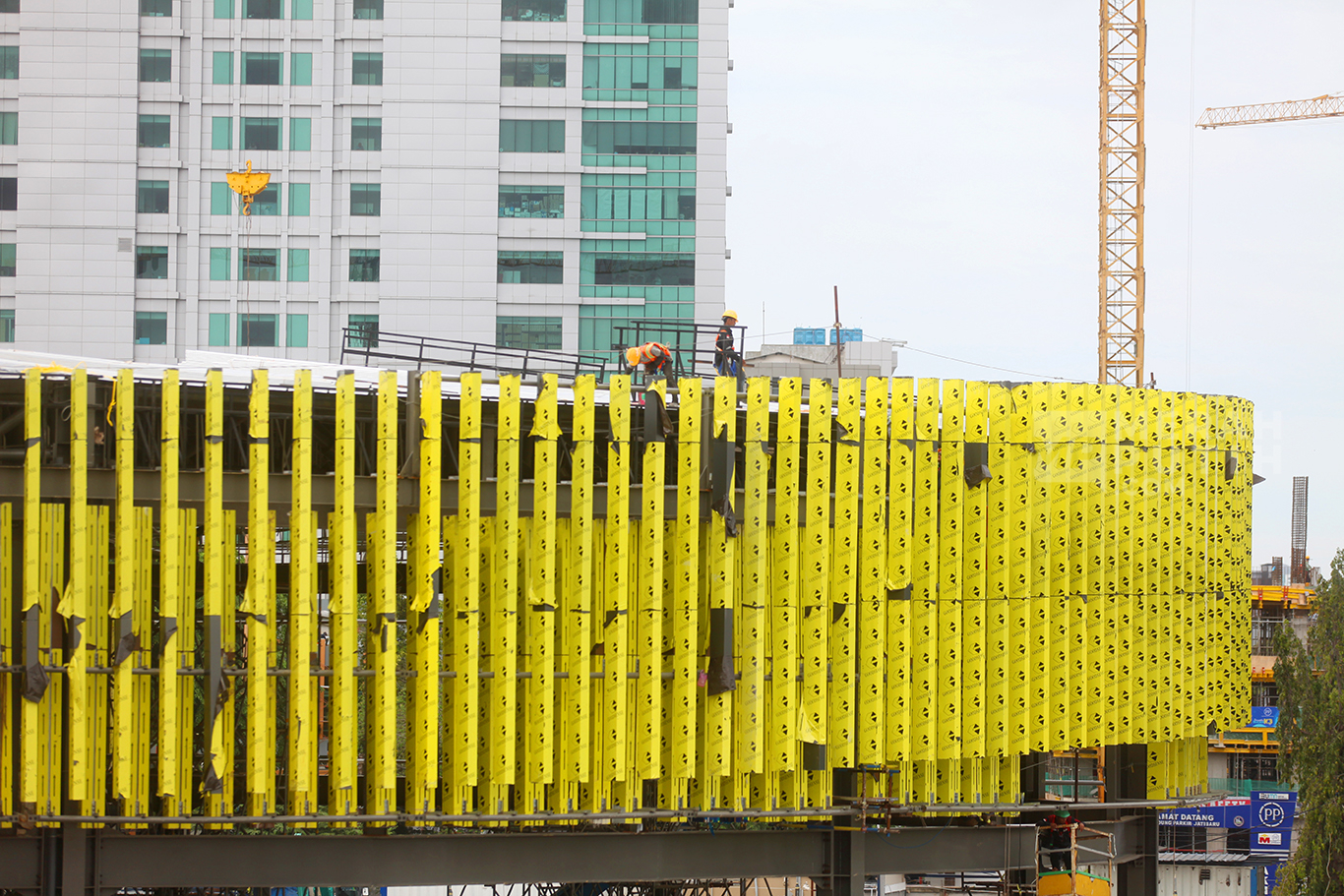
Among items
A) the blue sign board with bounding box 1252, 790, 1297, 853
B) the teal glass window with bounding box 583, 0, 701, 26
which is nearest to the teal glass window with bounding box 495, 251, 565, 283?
the teal glass window with bounding box 583, 0, 701, 26

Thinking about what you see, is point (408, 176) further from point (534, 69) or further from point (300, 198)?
point (534, 69)

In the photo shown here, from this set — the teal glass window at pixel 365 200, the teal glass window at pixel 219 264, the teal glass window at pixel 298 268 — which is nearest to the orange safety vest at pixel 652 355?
the teal glass window at pixel 365 200

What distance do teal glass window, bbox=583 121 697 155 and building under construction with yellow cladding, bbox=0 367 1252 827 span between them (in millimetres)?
50708

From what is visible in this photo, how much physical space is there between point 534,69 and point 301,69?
540 inches

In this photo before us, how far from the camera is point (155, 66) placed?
2854 inches

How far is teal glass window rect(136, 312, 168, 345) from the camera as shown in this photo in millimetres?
71938

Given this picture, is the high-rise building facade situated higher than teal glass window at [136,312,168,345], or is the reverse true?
the high-rise building facade

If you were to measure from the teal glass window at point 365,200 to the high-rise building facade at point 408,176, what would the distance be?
0.12 meters

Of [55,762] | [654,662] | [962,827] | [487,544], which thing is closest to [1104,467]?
[962,827]

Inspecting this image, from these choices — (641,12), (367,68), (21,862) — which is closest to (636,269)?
(641,12)

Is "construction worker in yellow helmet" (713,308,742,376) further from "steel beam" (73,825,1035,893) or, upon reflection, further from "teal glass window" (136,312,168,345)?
"teal glass window" (136,312,168,345)

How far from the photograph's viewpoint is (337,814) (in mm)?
19469

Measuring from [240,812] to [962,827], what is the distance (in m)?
12.5

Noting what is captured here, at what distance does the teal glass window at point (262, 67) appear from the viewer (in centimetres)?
7288
